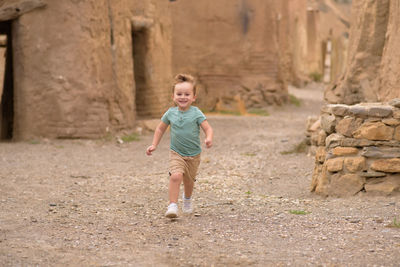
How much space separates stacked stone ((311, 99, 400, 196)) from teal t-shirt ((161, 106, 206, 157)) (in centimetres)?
134

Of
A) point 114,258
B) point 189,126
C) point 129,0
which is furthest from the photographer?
point 129,0

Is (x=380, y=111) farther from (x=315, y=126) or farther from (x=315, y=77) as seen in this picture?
Answer: (x=315, y=77)

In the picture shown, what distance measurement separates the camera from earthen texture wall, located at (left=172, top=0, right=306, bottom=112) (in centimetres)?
1620

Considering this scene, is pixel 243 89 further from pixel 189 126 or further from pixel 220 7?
pixel 189 126

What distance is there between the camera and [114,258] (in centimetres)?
372

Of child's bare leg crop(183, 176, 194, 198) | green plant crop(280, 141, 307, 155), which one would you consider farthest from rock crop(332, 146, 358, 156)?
green plant crop(280, 141, 307, 155)

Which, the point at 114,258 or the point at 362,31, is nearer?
the point at 114,258

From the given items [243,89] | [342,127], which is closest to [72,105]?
[342,127]

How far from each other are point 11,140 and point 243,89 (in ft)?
25.5

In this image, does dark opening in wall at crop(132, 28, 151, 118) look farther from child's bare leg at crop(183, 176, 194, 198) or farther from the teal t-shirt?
child's bare leg at crop(183, 176, 194, 198)

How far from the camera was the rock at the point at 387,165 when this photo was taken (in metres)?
5.27

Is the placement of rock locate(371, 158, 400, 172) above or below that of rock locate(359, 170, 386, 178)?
above

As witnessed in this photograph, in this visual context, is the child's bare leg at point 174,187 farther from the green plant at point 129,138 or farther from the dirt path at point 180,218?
the green plant at point 129,138

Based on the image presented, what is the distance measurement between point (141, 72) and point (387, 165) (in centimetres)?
736
